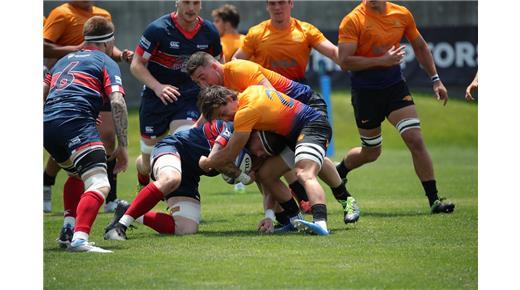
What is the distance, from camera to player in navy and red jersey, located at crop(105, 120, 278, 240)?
857cm

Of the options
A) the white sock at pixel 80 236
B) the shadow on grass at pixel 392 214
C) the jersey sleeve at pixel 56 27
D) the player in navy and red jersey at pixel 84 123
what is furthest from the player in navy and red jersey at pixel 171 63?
the white sock at pixel 80 236

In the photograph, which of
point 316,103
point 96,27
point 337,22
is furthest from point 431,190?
point 337,22

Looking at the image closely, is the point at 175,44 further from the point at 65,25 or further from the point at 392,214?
the point at 392,214

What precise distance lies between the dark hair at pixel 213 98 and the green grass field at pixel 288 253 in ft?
3.53

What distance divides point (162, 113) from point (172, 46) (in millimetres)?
736

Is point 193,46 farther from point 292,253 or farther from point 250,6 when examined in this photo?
point 250,6

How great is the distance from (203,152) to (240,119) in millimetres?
879

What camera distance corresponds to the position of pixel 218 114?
8.43 metres

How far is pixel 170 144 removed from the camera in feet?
29.9

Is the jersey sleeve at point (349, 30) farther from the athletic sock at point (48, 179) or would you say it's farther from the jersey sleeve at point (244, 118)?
the athletic sock at point (48, 179)

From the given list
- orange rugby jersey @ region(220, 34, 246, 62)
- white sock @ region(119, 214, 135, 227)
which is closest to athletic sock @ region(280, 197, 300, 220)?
white sock @ region(119, 214, 135, 227)

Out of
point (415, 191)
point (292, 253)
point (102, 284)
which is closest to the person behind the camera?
point (102, 284)

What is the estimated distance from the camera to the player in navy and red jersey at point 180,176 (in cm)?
857
